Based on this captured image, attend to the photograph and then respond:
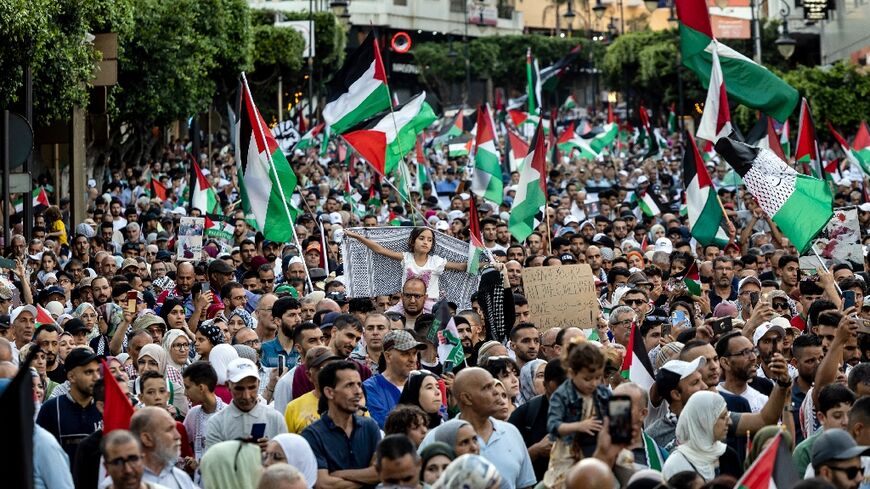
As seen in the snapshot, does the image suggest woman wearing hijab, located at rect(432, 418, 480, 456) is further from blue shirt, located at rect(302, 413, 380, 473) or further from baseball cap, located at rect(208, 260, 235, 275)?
baseball cap, located at rect(208, 260, 235, 275)

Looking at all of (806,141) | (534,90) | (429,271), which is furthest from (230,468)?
(534,90)

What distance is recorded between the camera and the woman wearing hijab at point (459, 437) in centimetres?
782

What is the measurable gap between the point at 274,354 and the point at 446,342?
1.55 m

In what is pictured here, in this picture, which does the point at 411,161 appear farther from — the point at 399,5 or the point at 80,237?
the point at 399,5

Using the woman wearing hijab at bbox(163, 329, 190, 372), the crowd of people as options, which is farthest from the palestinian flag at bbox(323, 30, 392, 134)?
the woman wearing hijab at bbox(163, 329, 190, 372)

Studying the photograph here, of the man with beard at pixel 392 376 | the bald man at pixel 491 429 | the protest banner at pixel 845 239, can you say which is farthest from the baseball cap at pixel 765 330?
the protest banner at pixel 845 239

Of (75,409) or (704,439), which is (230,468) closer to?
(75,409)

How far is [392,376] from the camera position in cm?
960

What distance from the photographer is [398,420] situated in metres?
8.26

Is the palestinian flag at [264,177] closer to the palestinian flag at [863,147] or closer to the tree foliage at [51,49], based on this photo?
the tree foliage at [51,49]

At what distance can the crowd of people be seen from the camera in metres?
7.52

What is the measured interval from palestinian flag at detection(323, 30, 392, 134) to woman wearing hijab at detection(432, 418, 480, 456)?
35.4ft

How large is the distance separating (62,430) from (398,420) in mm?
2059

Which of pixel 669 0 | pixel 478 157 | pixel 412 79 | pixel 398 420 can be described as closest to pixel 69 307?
pixel 398 420
